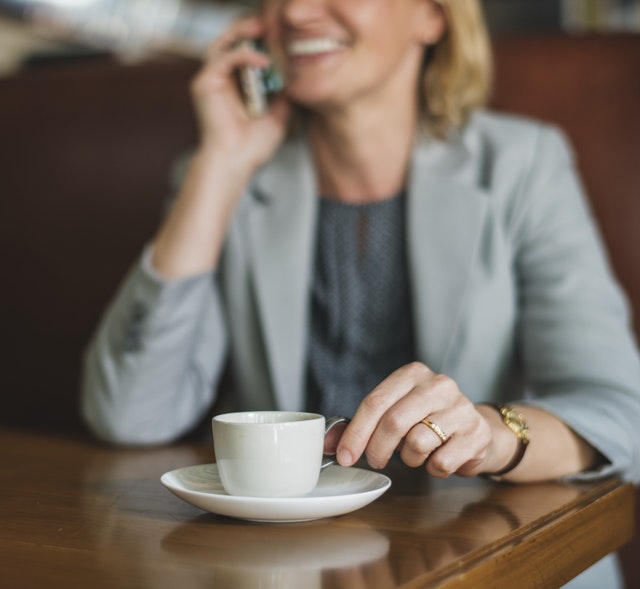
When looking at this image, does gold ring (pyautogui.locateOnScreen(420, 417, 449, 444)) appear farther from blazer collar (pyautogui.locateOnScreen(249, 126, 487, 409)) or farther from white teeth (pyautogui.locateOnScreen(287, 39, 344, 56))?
white teeth (pyautogui.locateOnScreen(287, 39, 344, 56))

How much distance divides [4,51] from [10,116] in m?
0.80

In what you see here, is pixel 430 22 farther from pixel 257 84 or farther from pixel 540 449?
pixel 540 449

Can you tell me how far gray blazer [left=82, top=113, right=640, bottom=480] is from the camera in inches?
45.0

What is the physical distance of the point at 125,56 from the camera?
→ 2.81 meters

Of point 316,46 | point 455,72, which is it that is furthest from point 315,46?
point 455,72

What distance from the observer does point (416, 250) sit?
1.23 meters

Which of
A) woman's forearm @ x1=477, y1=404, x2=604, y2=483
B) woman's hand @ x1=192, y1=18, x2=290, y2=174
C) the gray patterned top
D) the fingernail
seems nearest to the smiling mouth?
woman's hand @ x1=192, y1=18, x2=290, y2=174

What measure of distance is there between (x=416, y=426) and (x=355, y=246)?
2.08 feet

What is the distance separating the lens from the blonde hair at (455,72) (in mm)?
1360

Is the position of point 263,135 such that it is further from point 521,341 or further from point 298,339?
point 521,341

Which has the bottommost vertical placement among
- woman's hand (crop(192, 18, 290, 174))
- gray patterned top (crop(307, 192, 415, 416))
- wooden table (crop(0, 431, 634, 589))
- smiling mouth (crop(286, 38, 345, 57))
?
gray patterned top (crop(307, 192, 415, 416))

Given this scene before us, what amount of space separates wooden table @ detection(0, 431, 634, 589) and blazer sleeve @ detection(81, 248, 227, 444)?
31 cm

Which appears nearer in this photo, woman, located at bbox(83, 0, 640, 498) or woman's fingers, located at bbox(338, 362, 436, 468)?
→ woman's fingers, located at bbox(338, 362, 436, 468)

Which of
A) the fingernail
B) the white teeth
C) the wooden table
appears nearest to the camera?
the wooden table
